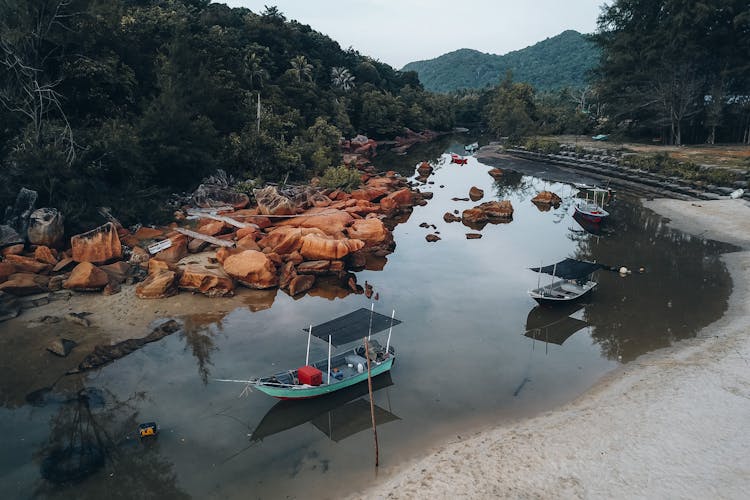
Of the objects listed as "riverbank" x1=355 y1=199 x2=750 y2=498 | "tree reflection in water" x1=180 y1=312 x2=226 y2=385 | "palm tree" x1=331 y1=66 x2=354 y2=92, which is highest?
"palm tree" x1=331 y1=66 x2=354 y2=92

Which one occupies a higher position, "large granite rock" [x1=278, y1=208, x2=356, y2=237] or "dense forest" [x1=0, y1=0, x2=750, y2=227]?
"dense forest" [x1=0, y1=0, x2=750, y2=227]

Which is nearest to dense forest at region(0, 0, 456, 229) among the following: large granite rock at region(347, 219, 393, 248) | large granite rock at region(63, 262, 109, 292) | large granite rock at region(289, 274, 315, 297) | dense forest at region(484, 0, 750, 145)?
large granite rock at region(63, 262, 109, 292)

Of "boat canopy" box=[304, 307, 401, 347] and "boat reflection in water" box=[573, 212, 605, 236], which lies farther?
"boat reflection in water" box=[573, 212, 605, 236]

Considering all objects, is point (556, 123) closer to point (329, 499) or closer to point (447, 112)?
point (447, 112)

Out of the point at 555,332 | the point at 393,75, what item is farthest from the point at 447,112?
the point at 555,332

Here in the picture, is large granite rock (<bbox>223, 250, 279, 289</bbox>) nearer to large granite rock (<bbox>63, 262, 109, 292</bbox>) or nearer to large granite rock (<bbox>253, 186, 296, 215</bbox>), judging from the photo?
large granite rock (<bbox>63, 262, 109, 292</bbox>)

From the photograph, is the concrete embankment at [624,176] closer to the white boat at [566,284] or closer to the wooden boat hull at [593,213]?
the wooden boat hull at [593,213]

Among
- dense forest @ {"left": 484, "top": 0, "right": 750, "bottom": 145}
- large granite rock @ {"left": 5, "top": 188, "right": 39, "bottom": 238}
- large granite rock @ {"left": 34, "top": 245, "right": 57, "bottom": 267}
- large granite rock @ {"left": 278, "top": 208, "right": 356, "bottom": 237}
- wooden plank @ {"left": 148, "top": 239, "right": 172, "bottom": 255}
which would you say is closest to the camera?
large granite rock @ {"left": 34, "top": 245, "right": 57, "bottom": 267}
